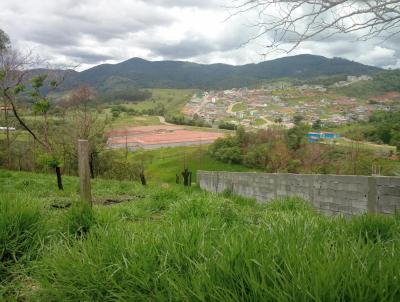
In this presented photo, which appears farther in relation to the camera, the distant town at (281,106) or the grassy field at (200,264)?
the distant town at (281,106)

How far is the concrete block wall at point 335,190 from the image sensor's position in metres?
6.02

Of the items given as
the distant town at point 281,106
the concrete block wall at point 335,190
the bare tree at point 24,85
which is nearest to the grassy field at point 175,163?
the distant town at point 281,106

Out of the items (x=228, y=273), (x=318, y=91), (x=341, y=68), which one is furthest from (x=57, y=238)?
(x=341, y=68)

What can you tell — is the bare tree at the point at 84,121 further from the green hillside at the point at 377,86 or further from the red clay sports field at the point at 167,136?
the green hillside at the point at 377,86

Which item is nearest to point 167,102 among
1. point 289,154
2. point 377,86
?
point 377,86

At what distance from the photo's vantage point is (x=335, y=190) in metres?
7.58

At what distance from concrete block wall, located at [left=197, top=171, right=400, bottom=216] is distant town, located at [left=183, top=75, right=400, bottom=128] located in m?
46.3

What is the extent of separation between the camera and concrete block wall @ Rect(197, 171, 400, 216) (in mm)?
6023

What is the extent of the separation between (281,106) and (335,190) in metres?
87.8

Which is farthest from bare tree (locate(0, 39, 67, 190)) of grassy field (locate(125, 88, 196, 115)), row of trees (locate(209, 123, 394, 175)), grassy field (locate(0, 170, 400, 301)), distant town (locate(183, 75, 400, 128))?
grassy field (locate(125, 88, 196, 115))

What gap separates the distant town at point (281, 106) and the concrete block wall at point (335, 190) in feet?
152

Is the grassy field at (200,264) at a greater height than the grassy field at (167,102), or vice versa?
the grassy field at (167,102)

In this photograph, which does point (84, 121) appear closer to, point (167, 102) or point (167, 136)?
point (167, 136)

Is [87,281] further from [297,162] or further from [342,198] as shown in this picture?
[297,162]
